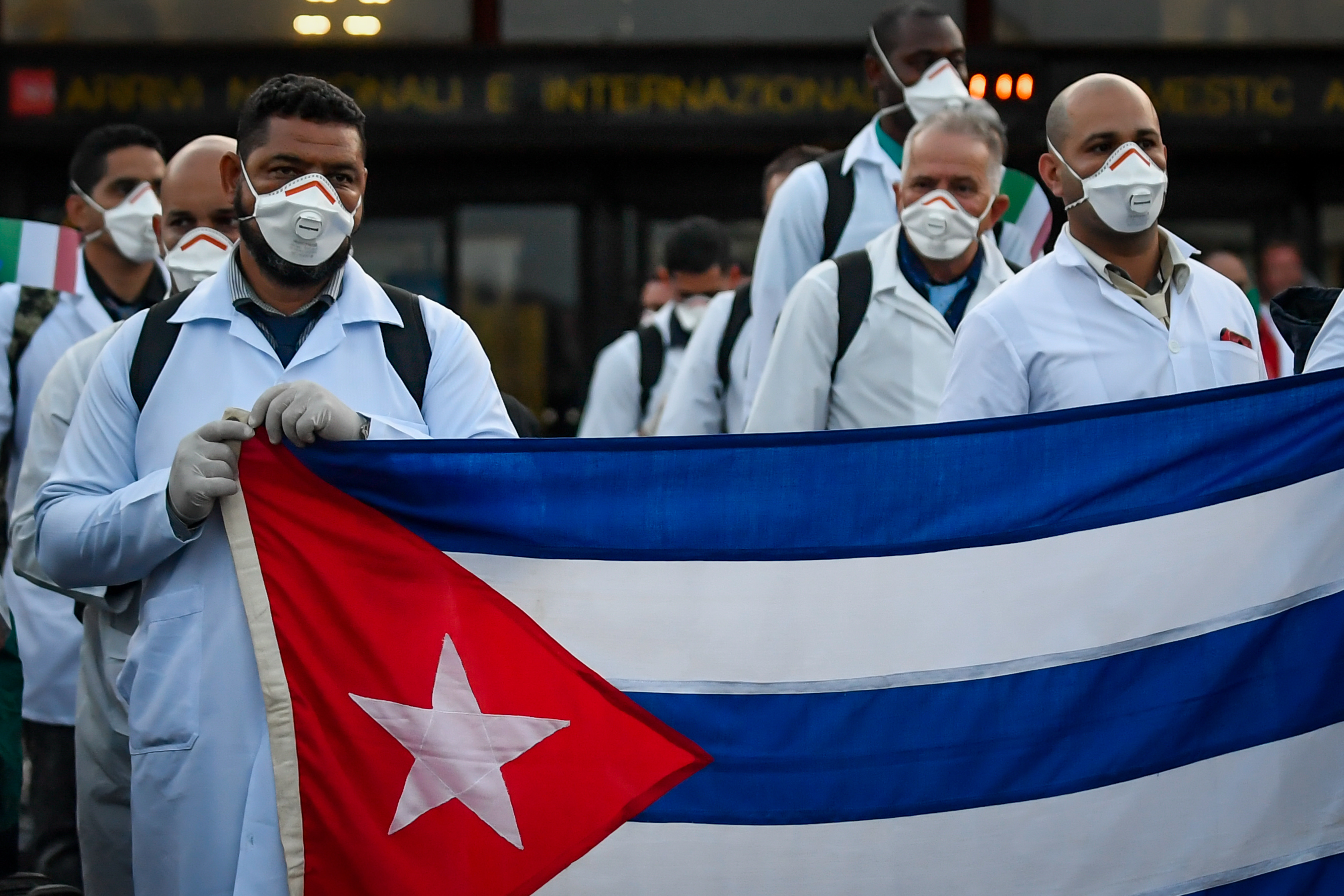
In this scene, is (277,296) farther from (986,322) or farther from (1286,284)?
(1286,284)

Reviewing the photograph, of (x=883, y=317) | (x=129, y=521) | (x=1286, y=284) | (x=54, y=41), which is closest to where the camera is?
(x=129, y=521)

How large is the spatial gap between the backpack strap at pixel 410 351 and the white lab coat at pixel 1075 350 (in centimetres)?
111

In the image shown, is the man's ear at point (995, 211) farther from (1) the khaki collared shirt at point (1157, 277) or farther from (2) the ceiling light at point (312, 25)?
(2) the ceiling light at point (312, 25)

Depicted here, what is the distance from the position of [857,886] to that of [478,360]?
1220 mm

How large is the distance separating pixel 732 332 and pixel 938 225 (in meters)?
1.75

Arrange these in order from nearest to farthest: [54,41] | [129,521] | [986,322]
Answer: [129,521] < [986,322] < [54,41]

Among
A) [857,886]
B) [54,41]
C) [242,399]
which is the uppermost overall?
[54,41]

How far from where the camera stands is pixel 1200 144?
1070 cm

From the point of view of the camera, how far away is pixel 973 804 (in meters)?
3.25

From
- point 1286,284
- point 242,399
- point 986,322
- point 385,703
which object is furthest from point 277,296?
point 1286,284

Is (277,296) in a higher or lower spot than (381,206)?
lower

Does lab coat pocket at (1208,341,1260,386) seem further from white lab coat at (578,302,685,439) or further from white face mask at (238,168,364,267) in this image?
white lab coat at (578,302,685,439)

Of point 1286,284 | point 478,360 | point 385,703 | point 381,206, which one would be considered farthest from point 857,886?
point 381,206

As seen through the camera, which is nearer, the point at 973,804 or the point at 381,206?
the point at 973,804
